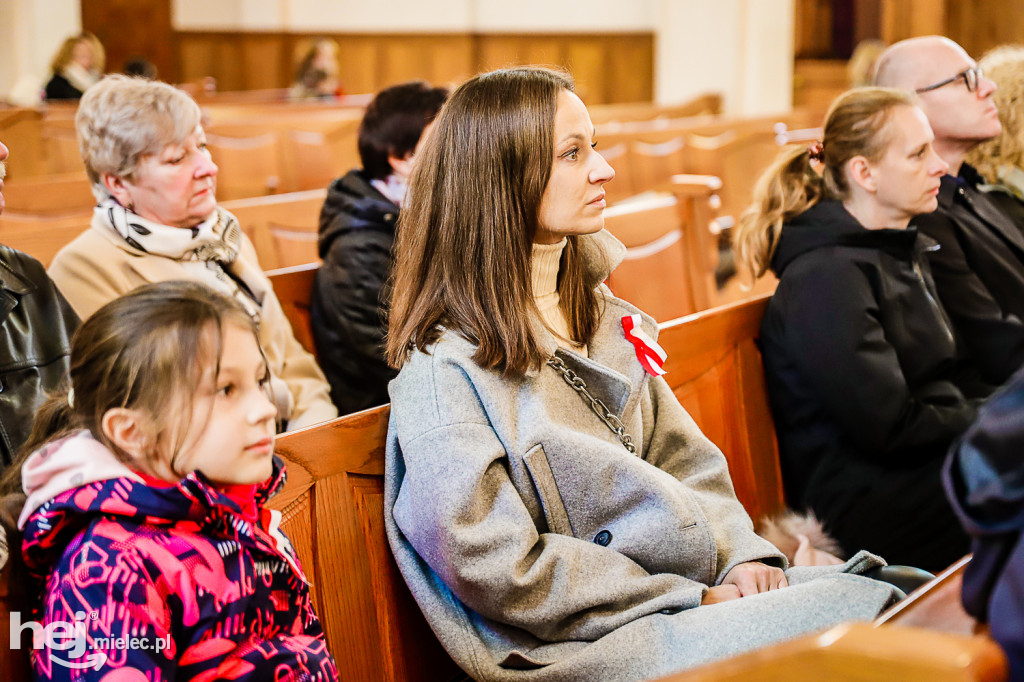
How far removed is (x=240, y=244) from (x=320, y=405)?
1.55ft

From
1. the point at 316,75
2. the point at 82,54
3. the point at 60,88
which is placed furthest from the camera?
the point at 316,75

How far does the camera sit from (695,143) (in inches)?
261

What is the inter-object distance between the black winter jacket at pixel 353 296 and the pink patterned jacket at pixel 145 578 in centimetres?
146

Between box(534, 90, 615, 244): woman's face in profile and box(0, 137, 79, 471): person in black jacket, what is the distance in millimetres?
903

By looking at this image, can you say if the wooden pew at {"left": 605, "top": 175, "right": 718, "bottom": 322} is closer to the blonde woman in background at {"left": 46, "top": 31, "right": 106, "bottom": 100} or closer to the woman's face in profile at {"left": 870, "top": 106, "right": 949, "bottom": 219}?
the woman's face in profile at {"left": 870, "top": 106, "right": 949, "bottom": 219}

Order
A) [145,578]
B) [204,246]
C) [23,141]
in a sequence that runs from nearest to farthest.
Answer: [145,578]
[204,246]
[23,141]

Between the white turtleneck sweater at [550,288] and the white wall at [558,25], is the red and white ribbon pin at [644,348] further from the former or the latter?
the white wall at [558,25]

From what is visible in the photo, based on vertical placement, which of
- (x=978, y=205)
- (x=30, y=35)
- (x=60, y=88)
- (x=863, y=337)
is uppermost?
(x=30, y=35)

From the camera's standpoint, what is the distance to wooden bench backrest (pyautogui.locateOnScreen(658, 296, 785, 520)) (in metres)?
2.32

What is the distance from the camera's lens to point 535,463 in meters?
1.65

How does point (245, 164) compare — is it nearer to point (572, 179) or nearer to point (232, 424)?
point (572, 179)

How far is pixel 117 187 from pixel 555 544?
1517mm

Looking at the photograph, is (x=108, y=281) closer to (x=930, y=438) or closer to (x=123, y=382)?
(x=123, y=382)

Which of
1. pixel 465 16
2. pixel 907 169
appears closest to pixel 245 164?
pixel 907 169
